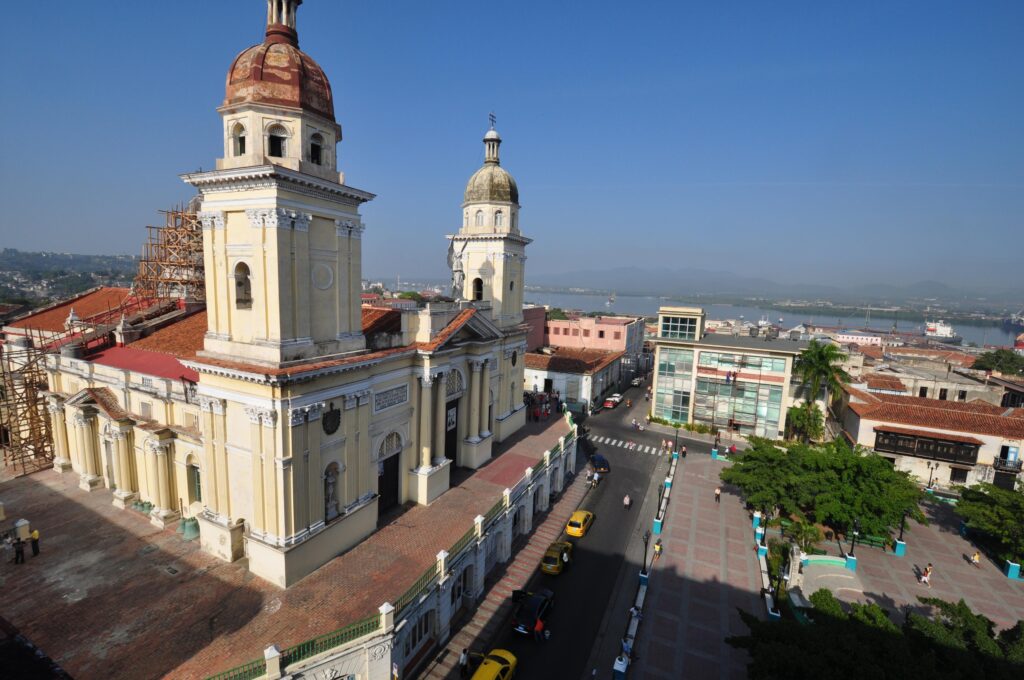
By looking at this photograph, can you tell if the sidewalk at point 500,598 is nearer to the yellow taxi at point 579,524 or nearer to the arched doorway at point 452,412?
the yellow taxi at point 579,524

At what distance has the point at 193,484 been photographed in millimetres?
18891

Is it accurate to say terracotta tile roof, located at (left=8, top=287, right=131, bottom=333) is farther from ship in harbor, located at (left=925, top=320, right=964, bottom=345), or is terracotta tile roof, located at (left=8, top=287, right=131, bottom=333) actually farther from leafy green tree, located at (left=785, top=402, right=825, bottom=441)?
ship in harbor, located at (left=925, top=320, right=964, bottom=345)

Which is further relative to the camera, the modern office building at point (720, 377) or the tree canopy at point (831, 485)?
the modern office building at point (720, 377)

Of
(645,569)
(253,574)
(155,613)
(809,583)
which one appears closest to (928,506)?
(809,583)

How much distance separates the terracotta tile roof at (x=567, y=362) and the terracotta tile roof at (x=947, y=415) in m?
21.5

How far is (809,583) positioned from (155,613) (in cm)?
2579

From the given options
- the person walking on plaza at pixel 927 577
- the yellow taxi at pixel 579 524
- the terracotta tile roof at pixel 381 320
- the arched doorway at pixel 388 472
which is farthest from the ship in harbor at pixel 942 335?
the arched doorway at pixel 388 472

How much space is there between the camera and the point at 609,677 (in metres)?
16.3

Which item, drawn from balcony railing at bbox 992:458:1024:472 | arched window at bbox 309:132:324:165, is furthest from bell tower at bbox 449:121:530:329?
balcony railing at bbox 992:458:1024:472

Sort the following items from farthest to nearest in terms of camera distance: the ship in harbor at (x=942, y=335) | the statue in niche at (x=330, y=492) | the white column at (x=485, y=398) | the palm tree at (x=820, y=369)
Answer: the ship in harbor at (x=942, y=335)
the palm tree at (x=820, y=369)
the white column at (x=485, y=398)
the statue in niche at (x=330, y=492)

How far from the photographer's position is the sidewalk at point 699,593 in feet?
55.9

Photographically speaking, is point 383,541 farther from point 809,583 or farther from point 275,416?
point 809,583

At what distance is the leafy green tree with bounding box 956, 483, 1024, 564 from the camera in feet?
74.2

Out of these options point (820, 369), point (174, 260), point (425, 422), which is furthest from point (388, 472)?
point (820, 369)
